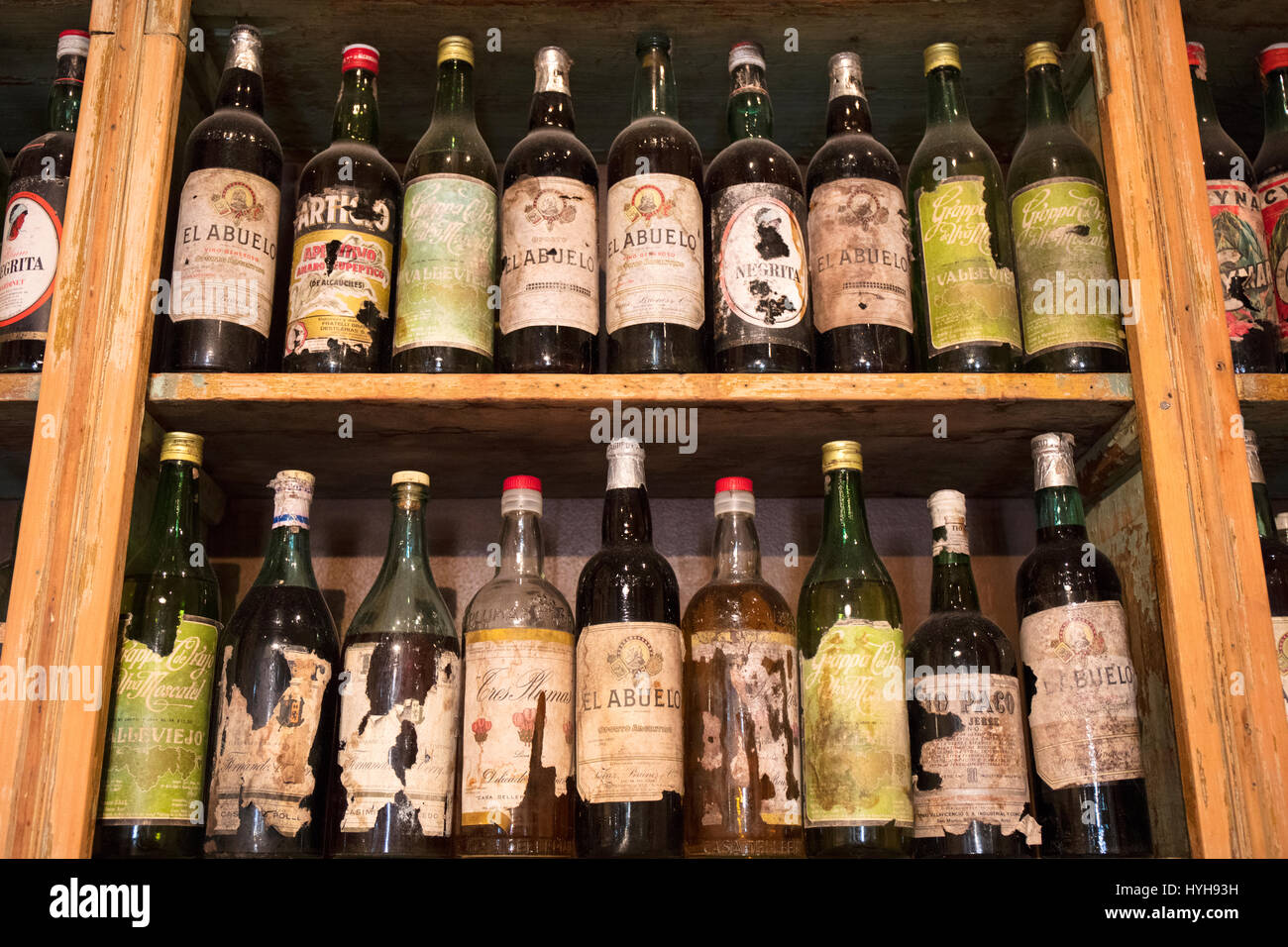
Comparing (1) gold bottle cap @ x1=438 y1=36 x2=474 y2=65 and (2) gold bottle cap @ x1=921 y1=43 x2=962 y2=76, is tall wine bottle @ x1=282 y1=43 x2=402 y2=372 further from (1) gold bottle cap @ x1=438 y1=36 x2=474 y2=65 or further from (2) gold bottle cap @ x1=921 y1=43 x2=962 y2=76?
(2) gold bottle cap @ x1=921 y1=43 x2=962 y2=76

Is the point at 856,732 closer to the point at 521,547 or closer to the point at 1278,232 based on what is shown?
the point at 521,547

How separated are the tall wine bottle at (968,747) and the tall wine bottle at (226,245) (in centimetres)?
72

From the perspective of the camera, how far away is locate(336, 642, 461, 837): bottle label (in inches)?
38.5

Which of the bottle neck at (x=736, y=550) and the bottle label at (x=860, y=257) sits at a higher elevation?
the bottle label at (x=860, y=257)

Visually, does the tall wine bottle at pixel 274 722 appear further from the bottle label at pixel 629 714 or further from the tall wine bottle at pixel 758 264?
the tall wine bottle at pixel 758 264

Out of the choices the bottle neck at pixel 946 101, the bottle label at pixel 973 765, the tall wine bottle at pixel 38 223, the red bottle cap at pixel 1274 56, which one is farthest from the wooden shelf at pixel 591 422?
the red bottle cap at pixel 1274 56

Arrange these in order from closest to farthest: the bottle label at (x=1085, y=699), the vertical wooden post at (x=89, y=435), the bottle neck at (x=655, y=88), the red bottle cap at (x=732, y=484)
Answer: the vertical wooden post at (x=89, y=435), the bottle label at (x=1085, y=699), the red bottle cap at (x=732, y=484), the bottle neck at (x=655, y=88)

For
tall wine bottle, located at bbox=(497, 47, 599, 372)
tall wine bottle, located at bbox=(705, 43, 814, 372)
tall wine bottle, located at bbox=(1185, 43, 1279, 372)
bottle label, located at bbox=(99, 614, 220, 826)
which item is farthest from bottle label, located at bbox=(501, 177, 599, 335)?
tall wine bottle, located at bbox=(1185, 43, 1279, 372)

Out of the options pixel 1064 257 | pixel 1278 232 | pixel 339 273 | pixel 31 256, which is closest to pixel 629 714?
pixel 339 273

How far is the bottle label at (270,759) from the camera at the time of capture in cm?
98

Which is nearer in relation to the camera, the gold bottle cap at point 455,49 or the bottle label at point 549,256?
the bottle label at point 549,256

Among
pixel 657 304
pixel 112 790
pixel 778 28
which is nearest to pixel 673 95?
pixel 778 28

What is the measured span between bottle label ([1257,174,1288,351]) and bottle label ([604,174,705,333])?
0.60m
